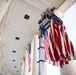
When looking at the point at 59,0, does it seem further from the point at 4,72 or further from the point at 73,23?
the point at 4,72

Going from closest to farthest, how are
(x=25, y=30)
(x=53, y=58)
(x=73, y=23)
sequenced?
(x=53, y=58), (x=73, y=23), (x=25, y=30)

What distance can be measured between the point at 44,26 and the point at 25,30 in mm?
2329

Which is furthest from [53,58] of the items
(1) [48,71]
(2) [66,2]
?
(2) [66,2]

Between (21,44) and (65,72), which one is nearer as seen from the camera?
(65,72)

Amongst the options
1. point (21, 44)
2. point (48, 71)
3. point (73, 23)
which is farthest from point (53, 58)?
point (21, 44)

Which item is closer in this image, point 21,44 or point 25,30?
point 25,30

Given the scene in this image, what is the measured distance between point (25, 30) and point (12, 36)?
1.10 metres

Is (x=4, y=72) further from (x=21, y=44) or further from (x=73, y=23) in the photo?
(x=73, y=23)

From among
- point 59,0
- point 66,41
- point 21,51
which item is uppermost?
point 59,0

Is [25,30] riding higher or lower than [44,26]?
higher

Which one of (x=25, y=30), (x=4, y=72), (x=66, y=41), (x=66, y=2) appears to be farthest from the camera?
(x=4, y=72)

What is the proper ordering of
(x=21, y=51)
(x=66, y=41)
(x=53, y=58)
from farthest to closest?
(x=21, y=51) < (x=66, y=41) < (x=53, y=58)

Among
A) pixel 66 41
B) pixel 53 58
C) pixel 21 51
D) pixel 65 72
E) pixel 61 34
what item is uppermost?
pixel 21 51

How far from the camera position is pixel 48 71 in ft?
13.6
